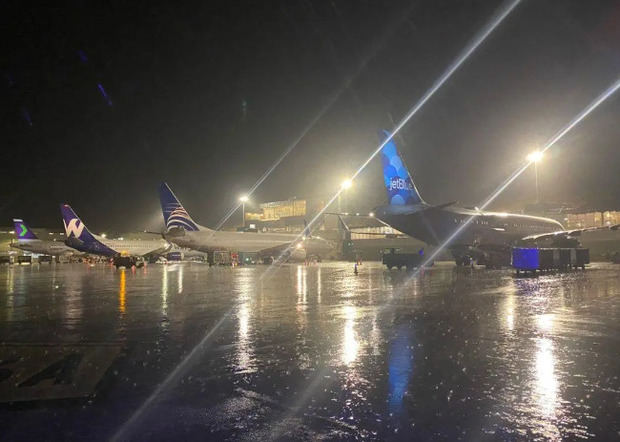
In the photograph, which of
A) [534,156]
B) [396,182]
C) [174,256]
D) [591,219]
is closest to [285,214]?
[174,256]

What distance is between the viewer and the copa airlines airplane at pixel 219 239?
190 ft

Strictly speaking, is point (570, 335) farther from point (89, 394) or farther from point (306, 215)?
point (306, 215)

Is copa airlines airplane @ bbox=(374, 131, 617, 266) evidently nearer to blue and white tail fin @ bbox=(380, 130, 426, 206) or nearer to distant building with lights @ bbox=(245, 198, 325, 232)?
blue and white tail fin @ bbox=(380, 130, 426, 206)

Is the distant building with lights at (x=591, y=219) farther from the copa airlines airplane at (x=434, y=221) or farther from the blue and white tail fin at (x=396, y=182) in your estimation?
the blue and white tail fin at (x=396, y=182)

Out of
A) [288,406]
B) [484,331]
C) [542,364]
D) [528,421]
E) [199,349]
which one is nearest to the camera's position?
[528,421]

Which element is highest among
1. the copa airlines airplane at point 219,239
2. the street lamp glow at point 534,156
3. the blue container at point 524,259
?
the street lamp glow at point 534,156

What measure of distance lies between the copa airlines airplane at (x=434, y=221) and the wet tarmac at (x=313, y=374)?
22558 mm

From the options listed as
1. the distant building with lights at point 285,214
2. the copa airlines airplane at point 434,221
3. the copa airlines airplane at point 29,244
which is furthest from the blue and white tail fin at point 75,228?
the distant building with lights at point 285,214

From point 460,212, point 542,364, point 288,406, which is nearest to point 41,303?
point 288,406

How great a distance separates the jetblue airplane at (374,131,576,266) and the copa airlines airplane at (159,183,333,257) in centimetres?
2848

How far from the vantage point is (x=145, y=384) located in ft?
21.5

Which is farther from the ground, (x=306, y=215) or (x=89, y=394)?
(x=306, y=215)

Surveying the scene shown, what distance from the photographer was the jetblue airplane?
36688mm

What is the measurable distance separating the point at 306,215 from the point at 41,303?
107m
